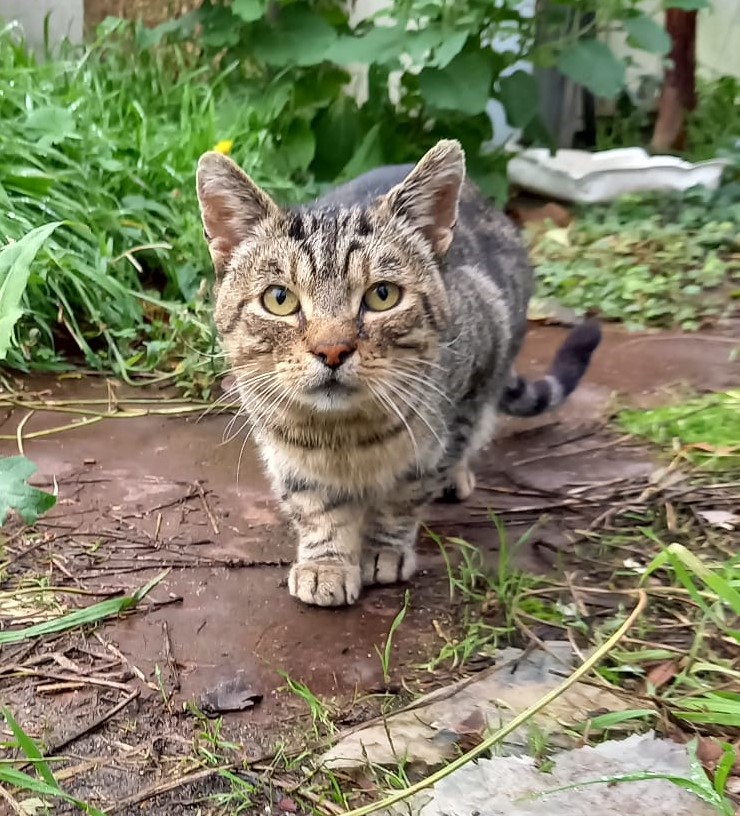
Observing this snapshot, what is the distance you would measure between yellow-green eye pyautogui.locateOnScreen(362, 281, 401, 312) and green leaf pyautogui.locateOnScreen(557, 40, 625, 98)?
2132 millimetres

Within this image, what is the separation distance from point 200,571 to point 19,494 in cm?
65

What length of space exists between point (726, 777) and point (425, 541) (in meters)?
0.99

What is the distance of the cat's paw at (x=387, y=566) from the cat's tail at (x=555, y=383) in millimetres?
737

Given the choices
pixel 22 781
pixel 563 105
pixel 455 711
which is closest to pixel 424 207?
pixel 455 711

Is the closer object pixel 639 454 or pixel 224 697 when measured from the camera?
pixel 224 697

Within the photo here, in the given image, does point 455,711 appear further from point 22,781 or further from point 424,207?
point 424,207

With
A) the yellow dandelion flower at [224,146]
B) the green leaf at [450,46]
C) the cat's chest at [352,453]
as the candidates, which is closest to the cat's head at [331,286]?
the cat's chest at [352,453]

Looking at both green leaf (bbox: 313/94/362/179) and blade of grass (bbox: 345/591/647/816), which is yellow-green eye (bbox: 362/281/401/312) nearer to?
blade of grass (bbox: 345/591/647/816)

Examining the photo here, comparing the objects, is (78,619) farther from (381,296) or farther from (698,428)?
(698,428)

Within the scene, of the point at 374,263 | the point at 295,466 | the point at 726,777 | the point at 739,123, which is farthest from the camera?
the point at 739,123

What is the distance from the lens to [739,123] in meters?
5.43

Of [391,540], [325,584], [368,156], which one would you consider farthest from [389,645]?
[368,156]

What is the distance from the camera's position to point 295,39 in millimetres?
3641

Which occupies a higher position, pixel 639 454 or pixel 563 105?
pixel 563 105
